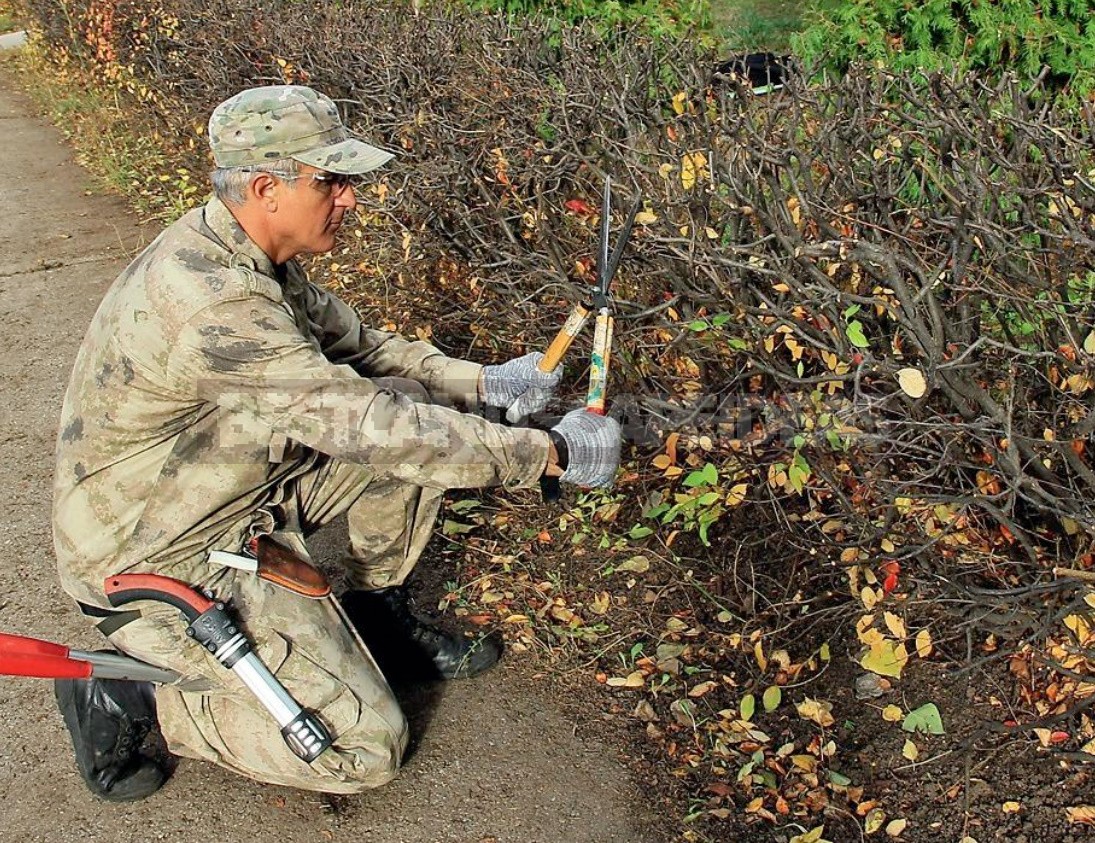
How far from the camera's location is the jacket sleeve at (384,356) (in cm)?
310

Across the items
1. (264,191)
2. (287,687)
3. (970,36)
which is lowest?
(287,687)

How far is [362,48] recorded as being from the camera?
4770 millimetres

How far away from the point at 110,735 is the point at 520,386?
142 cm

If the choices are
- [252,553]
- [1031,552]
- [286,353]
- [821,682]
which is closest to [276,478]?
[252,553]

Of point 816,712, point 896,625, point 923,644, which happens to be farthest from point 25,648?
point 923,644

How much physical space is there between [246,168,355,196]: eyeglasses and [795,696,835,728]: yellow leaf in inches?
67.9

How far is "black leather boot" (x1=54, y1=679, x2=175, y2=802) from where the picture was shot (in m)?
2.69

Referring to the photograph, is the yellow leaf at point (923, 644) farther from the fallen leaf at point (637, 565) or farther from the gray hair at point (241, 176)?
the gray hair at point (241, 176)

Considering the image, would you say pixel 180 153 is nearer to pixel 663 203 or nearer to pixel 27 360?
pixel 27 360

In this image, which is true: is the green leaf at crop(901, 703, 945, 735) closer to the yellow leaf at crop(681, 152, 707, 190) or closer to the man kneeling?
the man kneeling

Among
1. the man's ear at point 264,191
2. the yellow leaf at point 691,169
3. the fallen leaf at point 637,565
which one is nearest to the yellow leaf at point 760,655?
the fallen leaf at point 637,565

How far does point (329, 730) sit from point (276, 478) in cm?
67

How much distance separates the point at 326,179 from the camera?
2531mm

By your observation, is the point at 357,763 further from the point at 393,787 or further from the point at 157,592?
the point at 157,592
